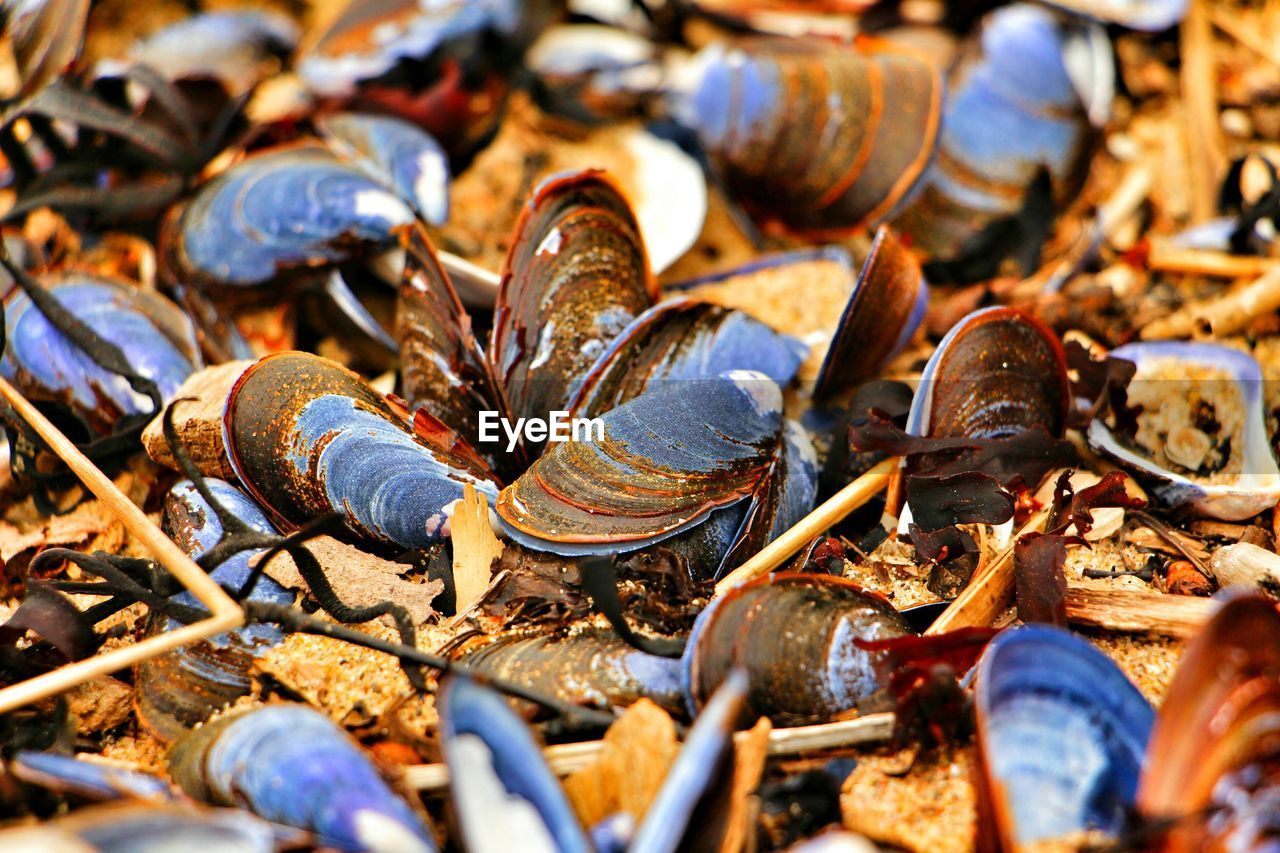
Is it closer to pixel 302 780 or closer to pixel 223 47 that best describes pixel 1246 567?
pixel 302 780

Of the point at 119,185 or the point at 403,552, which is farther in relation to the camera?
the point at 119,185

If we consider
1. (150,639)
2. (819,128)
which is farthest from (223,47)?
(150,639)

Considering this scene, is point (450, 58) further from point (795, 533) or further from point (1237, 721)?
point (1237, 721)

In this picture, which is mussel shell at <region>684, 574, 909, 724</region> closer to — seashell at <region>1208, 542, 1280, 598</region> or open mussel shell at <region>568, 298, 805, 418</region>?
open mussel shell at <region>568, 298, 805, 418</region>

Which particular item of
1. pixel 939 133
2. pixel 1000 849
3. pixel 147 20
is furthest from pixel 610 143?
pixel 1000 849

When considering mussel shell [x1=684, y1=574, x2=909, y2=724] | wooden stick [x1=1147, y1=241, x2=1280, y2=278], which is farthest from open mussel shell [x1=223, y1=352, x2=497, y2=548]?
wooden stick [x1=1147, y1=241, x2=1280, y2=278]

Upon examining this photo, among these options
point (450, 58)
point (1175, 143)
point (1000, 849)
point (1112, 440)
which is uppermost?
point (450, 58)

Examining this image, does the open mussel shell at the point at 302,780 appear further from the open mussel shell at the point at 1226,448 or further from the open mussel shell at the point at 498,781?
the open mussel shell at the point at 1226,448
